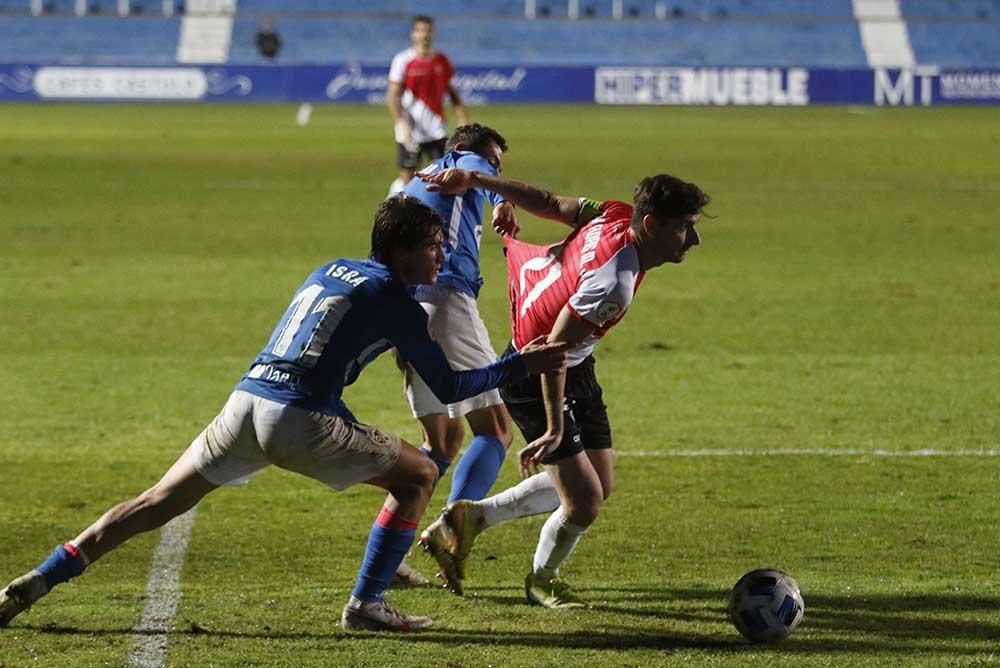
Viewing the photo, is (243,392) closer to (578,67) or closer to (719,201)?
(719,201)

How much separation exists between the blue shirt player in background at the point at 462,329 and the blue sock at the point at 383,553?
1.18 m

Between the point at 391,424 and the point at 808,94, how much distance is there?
43.6 m

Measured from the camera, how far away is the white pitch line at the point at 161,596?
20.2 feet

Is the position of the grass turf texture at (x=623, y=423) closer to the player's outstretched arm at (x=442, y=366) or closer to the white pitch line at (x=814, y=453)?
the white pitch line at (x=814, y=453)

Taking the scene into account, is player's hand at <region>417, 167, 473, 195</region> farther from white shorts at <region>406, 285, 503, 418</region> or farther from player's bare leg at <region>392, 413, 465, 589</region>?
player's bare leg at <region>392, 413, 465, 589</region>

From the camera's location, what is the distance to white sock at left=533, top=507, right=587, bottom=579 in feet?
22.9

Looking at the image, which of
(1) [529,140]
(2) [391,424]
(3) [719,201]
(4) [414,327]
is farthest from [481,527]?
(1) [529,140]

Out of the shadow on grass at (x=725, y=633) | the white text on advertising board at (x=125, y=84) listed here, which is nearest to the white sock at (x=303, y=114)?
the white text on advertising board at (x=125, y=84)

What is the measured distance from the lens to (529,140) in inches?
1366

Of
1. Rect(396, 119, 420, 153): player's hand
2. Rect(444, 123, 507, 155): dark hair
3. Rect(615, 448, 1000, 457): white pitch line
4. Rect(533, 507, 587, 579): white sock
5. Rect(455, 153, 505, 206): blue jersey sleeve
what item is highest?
Rect(444, 123, 507, 155): dark hair

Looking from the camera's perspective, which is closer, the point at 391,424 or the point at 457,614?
the point at 457,614

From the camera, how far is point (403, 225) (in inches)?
241

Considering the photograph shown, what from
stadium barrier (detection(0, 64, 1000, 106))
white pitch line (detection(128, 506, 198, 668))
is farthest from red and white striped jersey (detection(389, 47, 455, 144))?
stadium barrier (detection(0, 64, 1000, 106))

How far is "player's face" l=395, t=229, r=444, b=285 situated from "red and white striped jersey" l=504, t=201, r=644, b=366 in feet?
1.91
